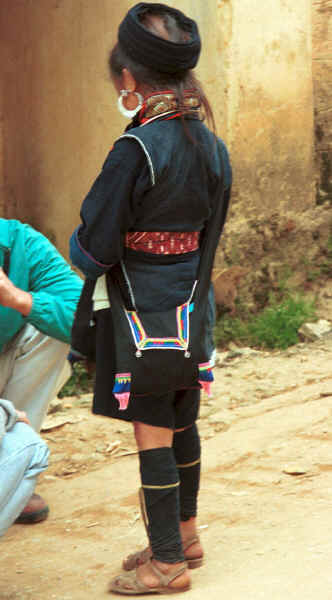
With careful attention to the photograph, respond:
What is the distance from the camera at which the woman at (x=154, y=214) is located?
2293mm

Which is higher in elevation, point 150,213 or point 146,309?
point 150,213

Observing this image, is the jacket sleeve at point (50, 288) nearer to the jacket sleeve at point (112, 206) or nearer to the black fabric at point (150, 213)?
the black fabric at point (150, 213)

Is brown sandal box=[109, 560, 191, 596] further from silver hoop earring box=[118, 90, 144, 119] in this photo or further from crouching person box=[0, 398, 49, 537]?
silver hoop earring box=[118, 90, 144, 119]

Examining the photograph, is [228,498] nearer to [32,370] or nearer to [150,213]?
[32,370]

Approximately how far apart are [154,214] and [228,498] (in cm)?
140

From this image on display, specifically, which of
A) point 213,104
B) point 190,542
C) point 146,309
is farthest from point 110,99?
point 190,542

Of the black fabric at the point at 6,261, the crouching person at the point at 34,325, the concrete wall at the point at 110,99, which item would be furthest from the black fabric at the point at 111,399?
the concrete wall at the point at 110,99

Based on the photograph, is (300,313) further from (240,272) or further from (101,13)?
(101,13)

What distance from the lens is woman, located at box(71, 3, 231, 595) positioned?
2293mm

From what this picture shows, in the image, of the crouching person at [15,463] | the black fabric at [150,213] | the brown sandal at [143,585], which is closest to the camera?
the crouching person at [15,463]

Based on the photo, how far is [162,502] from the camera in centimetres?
239

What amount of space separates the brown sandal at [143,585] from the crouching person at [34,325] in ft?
2.68

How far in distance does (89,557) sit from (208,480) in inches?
30.1

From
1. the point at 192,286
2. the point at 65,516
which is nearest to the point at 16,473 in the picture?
the point at 192,286
